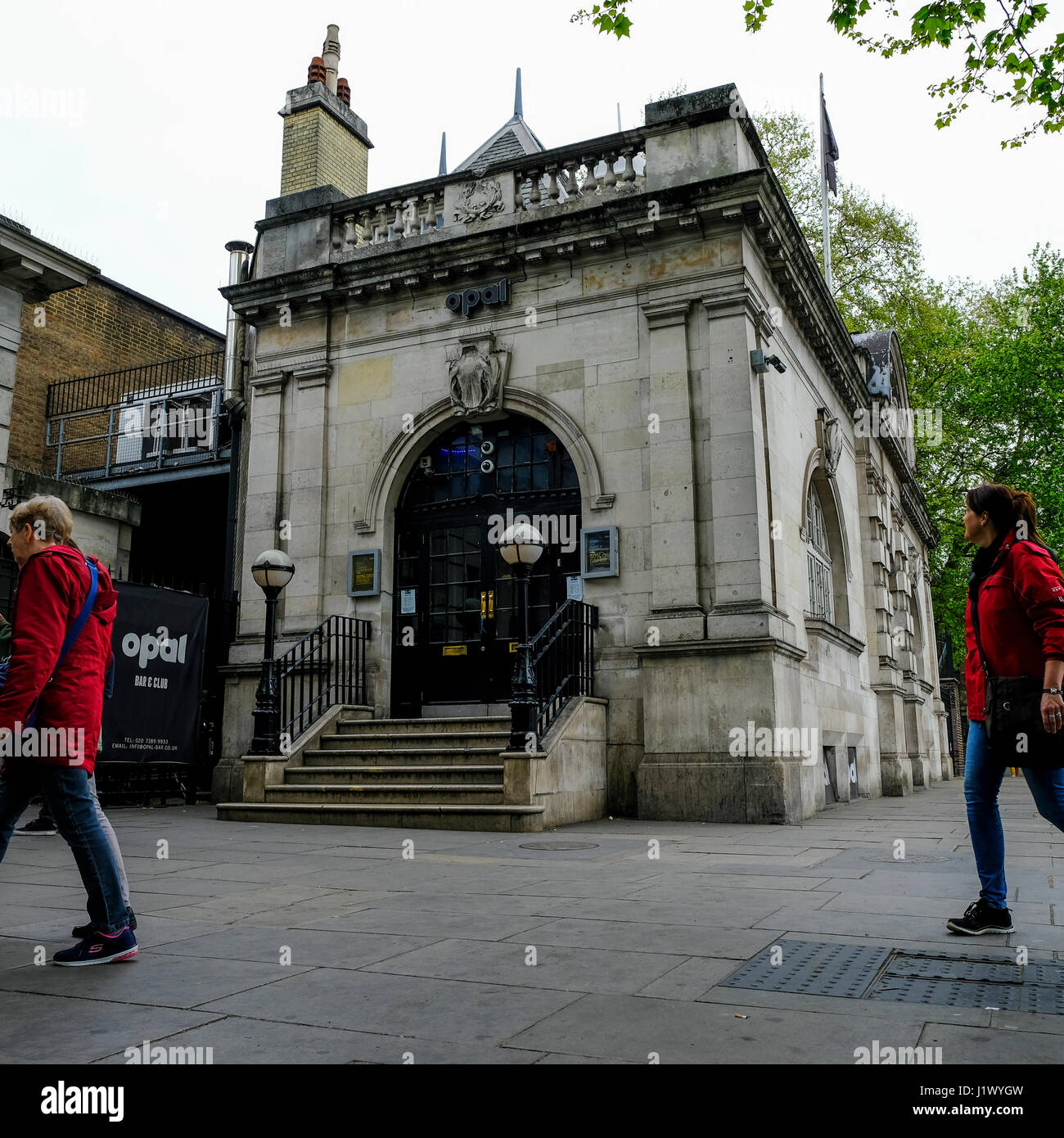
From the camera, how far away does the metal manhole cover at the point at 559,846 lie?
853 cm

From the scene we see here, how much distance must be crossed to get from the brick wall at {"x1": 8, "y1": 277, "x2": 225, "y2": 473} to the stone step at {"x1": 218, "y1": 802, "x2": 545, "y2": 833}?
1534 centimetres

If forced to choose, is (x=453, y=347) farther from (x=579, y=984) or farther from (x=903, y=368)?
(x=903, y=368)

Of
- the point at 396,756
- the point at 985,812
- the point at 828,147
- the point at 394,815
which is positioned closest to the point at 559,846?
the point at 394,815

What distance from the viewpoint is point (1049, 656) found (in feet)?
14.2

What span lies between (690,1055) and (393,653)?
11621 millimetres

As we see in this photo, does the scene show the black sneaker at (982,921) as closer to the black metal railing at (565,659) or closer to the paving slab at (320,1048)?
the paving slab at (320,1048)

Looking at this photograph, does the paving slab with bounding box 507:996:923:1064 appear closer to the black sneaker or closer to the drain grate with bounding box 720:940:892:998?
the drain grate with bounding box 720:940:892:998

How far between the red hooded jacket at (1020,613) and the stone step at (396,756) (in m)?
7.02

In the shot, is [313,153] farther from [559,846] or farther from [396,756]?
[559,846]

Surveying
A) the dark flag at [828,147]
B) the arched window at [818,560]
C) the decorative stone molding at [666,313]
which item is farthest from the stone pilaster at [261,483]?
the dark flag at [828,147]

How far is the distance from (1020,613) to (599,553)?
27.5ft

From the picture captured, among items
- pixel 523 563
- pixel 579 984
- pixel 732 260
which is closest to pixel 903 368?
pixel 732 260

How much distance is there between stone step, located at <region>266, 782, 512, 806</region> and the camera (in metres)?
10.4

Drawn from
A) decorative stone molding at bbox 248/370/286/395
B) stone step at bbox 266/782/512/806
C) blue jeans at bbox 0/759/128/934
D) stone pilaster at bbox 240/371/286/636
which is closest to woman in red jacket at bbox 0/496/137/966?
blue jeans at bbox 0/759/128/934
